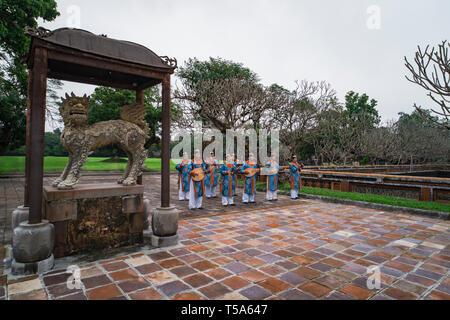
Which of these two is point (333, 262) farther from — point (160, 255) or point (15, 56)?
point (15, 56)

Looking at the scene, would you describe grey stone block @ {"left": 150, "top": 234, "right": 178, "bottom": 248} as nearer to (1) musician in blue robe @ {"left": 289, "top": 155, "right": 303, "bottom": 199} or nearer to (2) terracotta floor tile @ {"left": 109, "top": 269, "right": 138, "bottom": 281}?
(2) terracotta floor tile @ {"left": 109, "top": 269, "right": 138, "bottom": 281}

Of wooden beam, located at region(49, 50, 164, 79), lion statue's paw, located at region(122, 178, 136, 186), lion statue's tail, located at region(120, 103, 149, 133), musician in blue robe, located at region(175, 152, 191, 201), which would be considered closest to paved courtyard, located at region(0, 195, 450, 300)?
lion statue's paw, located at region(122, 178, 136, 186)

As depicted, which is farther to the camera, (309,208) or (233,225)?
(309,208)

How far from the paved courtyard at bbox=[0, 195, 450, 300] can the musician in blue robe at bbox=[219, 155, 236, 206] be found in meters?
2.58

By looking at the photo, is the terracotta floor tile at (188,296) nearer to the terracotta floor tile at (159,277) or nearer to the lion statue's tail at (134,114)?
the terracotta floor tile at (159,277)

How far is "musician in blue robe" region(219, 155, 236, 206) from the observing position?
337 inches

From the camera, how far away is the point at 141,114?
492 centimetres

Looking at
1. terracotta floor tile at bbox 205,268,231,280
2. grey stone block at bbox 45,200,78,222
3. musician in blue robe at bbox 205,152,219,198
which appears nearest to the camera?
terracotta floor tile at bbox 205,268,231,280

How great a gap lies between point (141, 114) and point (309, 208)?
19.1 feet

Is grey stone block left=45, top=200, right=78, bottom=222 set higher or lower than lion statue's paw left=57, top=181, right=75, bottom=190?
lower
